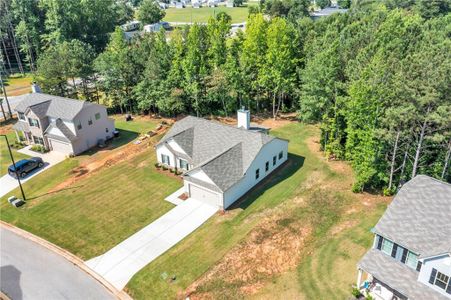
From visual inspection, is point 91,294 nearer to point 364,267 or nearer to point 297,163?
point 364,267

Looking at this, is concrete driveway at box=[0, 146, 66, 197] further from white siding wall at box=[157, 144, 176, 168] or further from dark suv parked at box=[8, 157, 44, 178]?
white siding wall at box=[157, 144, 176, 168]

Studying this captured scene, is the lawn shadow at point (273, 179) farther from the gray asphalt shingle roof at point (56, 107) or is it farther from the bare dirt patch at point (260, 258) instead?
the gray asphalt shingle roof at point (56, 107)

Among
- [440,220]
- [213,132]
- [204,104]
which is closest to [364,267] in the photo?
[440,220]

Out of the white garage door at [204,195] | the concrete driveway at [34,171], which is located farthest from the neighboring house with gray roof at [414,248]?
the concrete driveway at [34,171]

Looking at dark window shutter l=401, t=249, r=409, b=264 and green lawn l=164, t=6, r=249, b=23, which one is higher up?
green lawn l=164, t=6, r=249, b=23

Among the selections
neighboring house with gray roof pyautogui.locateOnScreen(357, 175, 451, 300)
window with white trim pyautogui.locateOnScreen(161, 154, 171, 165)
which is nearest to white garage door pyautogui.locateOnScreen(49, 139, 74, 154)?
window with white trim pyautogui.locateOnScreen(161, 154, 171, 165)

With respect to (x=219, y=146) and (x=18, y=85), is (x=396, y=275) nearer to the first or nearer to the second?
(x=219, y=146)

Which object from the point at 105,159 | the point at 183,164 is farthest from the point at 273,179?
the point at 105,159
